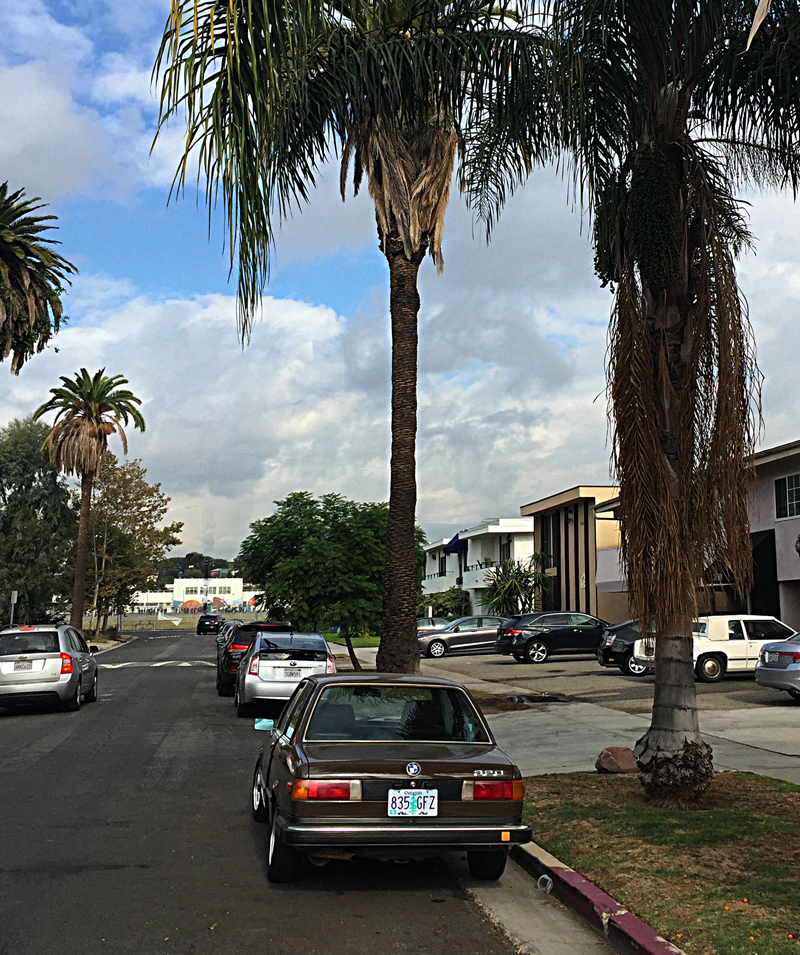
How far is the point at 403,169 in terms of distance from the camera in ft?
55.6

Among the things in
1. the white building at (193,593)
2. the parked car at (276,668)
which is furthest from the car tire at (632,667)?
the white building at (193,593)

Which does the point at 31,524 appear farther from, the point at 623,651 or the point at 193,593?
the point at 193,593

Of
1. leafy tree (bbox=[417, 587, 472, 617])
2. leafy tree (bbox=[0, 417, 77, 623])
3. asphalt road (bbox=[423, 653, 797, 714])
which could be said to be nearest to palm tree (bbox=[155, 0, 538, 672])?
asphalt road (bbox=[423, 653, 797, 714])

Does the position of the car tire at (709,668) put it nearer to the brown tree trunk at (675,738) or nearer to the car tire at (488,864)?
the brown tree trunk at (675,738)

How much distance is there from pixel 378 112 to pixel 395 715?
894cm

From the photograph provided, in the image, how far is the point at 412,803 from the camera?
6.31 meters

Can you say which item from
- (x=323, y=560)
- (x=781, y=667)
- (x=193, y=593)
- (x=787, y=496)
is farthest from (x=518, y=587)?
→ (x=193, y=593)

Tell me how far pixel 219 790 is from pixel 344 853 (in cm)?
460

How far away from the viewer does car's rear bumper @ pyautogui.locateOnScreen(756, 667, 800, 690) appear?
18.3 meters

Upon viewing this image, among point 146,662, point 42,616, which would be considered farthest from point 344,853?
point 42,616

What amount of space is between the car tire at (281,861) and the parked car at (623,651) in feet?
65.3

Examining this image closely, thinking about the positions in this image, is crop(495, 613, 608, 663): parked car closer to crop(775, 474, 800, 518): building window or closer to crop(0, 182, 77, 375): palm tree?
crop(775, 474, 800, 518): building window

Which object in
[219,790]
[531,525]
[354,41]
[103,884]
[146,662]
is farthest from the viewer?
[531,525]

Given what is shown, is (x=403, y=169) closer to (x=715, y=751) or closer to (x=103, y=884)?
(x=715, y=751)
